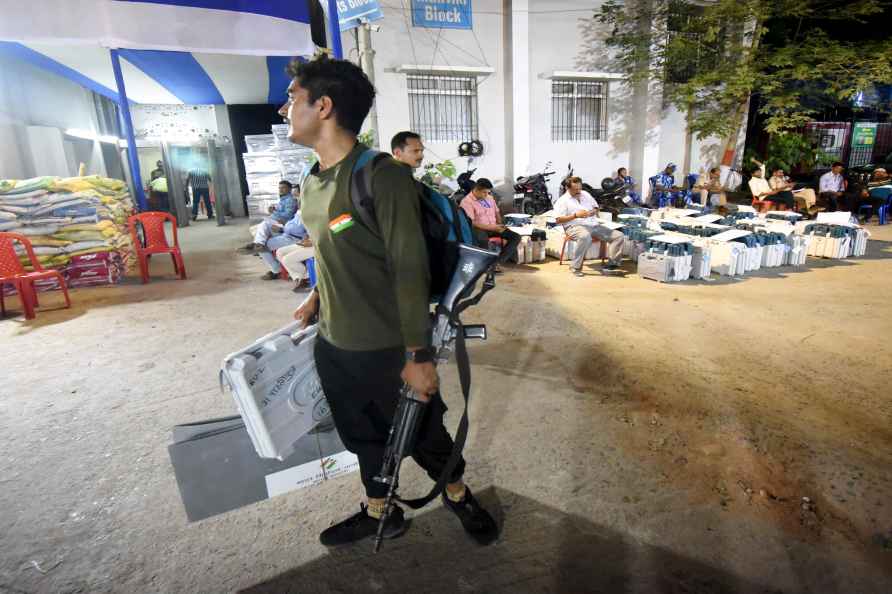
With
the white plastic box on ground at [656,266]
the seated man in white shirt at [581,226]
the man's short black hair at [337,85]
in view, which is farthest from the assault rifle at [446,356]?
the seated man in white shirt at [581,226]

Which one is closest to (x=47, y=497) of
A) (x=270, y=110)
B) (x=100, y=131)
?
(x=100, y=131)

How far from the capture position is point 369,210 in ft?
4.64

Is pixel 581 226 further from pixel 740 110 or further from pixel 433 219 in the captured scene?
pixel 740 110

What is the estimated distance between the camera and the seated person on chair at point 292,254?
5.58m

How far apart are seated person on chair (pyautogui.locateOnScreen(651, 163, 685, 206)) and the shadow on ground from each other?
10.3 m

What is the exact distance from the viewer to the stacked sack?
570 cm

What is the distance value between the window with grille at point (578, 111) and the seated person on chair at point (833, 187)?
15.1ft

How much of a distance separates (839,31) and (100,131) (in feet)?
63.5

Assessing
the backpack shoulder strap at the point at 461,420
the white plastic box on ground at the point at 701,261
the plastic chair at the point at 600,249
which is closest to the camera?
the backpack shoulder strap at the point at 461,420

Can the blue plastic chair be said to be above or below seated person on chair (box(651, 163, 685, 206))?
below

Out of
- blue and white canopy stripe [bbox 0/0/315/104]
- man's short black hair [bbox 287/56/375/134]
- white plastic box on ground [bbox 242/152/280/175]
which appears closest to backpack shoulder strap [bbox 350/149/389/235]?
man's short black hair [bbox 287/56/375/134]

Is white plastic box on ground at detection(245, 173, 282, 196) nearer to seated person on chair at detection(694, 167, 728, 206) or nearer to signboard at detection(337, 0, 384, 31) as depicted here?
signboard at detection(337, 0, 384, 31)

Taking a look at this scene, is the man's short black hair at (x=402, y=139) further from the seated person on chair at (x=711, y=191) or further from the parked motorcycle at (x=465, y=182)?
the seated person on chair at (x=711, y=191)

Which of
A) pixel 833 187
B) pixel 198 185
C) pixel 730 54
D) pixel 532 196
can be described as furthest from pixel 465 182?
pixel 198 185
